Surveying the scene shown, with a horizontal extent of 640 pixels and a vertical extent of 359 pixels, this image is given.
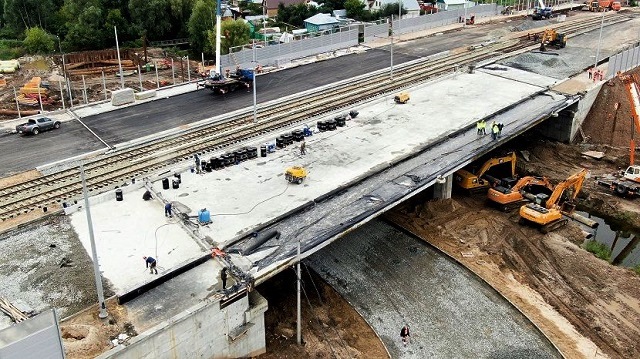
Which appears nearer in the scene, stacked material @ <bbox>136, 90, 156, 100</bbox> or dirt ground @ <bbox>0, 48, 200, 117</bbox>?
stacked material @ <bbox>136, 90, 156, 100</bbox>

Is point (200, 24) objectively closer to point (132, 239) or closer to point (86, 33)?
point (86, 33)

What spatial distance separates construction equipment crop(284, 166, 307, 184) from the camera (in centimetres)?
3275

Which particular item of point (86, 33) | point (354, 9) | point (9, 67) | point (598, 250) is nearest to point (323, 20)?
point (354, 9)

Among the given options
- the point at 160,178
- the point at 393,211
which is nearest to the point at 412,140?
the point at 393,211

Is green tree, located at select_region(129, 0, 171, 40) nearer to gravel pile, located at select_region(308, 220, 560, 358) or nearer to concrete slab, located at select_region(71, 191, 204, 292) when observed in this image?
concrete slab, located at select_region(71, 191, 204, 292)

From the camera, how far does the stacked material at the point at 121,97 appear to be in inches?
1969

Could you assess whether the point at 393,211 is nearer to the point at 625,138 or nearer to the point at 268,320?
the point at 268,320

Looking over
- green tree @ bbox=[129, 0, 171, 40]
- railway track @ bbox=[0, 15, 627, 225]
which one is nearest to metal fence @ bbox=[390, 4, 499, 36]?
railway track @ bbox=[0, 15, 627, 225]

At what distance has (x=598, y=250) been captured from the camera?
35688 mm

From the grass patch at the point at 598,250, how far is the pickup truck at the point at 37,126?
3846cm

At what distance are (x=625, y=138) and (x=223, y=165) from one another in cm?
3485

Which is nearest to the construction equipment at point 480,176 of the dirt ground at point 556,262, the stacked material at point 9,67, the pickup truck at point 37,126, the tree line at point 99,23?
the dirt ground at point 556,262

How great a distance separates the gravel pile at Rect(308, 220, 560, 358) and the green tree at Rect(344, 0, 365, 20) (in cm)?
6723

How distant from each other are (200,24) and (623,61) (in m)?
48.7
